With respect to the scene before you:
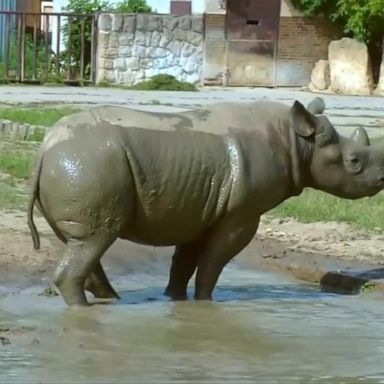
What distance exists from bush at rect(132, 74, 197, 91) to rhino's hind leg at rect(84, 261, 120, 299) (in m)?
22.5

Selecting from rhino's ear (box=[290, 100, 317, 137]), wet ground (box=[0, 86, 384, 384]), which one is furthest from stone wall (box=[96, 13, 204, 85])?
rhino's ear (box=[290, 100, 317, 137])

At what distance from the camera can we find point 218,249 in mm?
8078

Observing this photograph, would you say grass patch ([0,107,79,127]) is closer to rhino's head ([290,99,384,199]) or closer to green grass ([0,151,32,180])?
green grass ([0,151,32,180])

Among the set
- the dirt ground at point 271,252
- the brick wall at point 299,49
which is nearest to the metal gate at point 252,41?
the brick wall at point 299,49

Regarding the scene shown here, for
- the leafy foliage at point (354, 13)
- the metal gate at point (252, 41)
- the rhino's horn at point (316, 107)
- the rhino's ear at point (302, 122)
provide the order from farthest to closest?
the metal gate at point (252, 41) → the leafy foliage at point (354, 13) → the rhino's horn at point (316, 107) → the rhino's ear at point (302, 122)

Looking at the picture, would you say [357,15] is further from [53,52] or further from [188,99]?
[188,99]

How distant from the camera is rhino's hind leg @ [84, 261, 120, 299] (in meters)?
8.09

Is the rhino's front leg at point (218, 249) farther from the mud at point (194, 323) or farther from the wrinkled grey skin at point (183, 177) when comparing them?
the mud at point (194, 323)

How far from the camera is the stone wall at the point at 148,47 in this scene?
33.3 metres

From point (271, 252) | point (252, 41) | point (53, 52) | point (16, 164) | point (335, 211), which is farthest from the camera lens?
point (252, 41)

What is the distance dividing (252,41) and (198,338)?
28174mm

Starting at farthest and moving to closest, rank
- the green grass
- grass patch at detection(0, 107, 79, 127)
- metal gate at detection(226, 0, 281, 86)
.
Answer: metal gate at detection(226, 0, 281, 86)
grass patch at detection(0, 107, 79, 127)
the green grass

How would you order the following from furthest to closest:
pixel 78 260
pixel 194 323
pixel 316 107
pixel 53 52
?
1. pixel 53 52
2. pixel 316 107
3. pixel 78 260
4. pixel 194 323

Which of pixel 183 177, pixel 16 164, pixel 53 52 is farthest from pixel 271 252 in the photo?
pixel 53 52
